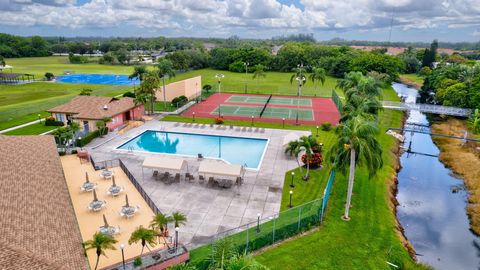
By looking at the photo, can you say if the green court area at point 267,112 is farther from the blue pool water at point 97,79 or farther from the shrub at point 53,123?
the blue pool water at point 97,79

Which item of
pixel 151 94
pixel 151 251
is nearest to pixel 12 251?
pixel 151 251

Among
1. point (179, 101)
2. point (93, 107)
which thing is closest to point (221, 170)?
point (93, 107)

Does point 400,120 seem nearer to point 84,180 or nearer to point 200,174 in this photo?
point 200,174

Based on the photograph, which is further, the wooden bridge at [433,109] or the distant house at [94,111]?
the wooden bridge at [433,109]

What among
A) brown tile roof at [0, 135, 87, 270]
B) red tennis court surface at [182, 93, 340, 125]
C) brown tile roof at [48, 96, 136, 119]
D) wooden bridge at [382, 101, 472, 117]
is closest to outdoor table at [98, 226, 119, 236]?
brown tile roof at [0, 135, 87, 270]

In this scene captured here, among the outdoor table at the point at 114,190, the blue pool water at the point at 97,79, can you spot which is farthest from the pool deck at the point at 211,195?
the blue pool water at the point at 97,79

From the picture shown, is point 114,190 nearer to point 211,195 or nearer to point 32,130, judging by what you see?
point 211,195

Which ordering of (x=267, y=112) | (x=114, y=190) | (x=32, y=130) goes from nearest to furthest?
(x=114, y=190)
(x=32, y=130)
(x=267, y=112)
